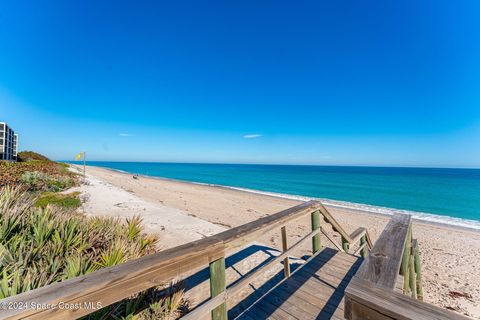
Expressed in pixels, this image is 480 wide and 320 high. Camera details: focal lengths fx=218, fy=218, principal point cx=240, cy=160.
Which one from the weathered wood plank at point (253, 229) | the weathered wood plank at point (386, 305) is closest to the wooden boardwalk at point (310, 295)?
the weathered wood plank at point (253, 229)

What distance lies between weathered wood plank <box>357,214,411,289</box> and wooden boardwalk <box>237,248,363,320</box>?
1.39m

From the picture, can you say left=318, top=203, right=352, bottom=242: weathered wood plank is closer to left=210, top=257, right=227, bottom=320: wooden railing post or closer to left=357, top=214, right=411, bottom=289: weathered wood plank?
left=357, top=214, right=411, bottom=289: weathered wood plank

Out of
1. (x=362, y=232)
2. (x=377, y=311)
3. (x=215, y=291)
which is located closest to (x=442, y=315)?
(x=377, y=311)

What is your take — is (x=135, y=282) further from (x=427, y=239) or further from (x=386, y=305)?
(x=427, y=239)

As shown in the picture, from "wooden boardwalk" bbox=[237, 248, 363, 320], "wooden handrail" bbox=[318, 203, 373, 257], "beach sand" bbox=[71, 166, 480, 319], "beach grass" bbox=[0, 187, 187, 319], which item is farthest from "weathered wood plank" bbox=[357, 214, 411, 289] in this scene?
"beach sand" bbox=[71, 166, 480, 319]

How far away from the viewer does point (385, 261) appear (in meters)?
1.42

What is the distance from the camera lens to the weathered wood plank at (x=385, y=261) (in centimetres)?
124

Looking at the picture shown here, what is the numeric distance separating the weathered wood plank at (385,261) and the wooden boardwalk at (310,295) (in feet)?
4.54

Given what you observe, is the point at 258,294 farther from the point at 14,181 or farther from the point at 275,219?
the point at 14,181

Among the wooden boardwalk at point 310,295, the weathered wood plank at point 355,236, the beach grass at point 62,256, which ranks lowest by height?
the wooden boardwalk at point 310,295

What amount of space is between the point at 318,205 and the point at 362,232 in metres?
2.34

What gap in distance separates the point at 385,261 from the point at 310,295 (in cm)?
207

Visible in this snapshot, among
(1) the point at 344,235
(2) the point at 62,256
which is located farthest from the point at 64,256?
A: (1) the point at 344,235

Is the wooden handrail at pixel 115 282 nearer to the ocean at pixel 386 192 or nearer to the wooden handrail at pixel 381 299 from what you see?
the wooden handrail at pixel 381 299
